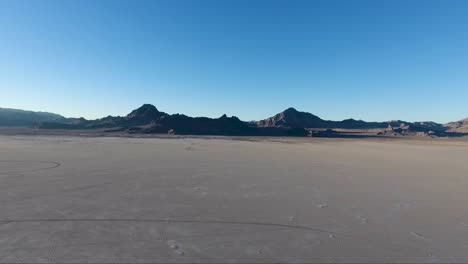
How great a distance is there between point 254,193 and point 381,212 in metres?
3.92

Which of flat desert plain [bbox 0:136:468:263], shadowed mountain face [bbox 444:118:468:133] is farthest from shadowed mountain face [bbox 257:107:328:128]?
flat desert plain [bbox 0:136:468:263]

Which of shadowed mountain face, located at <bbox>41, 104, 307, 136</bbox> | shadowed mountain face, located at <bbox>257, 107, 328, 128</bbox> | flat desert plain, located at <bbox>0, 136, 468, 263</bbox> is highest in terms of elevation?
shadowed mountain face, located at <bbox>257, 107, 328, 128</bbox>

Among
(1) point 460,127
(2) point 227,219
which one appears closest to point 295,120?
(1) point 460,127

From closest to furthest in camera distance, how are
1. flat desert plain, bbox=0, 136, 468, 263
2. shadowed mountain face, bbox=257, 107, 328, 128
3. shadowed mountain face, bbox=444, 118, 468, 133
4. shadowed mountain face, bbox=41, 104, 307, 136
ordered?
flat desert plain, bbox=0, 136, 468, 263 < shadowed mountain face, bbox=41, 104, 307, 136 < shadowed mountain face, bbox=444, 118, 468, 133 < shadowed mountain face, bbox=257, 107, 328, 128

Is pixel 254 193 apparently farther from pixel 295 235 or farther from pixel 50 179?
pixel 50 179

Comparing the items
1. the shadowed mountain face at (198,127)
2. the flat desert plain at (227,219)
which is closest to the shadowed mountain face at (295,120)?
the shadowed mountain face at (198,127)

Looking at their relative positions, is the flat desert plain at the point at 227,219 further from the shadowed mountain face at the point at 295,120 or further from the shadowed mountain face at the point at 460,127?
the shadowed mountain face at the point at 460,127

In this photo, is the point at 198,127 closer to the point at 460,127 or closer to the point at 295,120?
the point at 295,120

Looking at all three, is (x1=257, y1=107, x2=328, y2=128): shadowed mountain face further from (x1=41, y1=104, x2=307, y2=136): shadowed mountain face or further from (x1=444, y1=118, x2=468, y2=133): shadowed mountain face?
(x1=444, y1=118, x2=468, y2=133): shadowed mountain face

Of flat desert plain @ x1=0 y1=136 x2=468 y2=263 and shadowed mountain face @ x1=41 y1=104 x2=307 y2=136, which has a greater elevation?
shadowed mountain face @ x1=41 y1=104 x2=307 y2=136

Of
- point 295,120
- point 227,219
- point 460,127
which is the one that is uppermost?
point 295,120

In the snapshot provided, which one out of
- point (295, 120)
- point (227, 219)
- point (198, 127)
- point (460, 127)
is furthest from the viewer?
point (295, 120)

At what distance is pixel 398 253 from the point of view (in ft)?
18.2

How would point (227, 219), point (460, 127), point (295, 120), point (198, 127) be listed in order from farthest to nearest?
point (295, 120)
point (460, 127)
point (198, 127)
point (227, 219)
